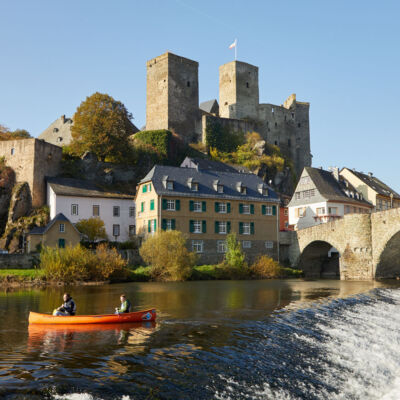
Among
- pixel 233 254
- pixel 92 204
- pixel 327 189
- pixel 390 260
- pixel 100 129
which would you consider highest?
pixel 100 129

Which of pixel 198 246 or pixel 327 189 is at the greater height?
pixel 327 189

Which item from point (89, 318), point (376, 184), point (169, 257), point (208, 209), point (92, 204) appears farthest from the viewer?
point (376, 184)

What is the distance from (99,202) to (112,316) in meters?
34.4

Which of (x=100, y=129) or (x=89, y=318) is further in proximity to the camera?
(x=100, y=129)

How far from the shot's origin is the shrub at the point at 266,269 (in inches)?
1791

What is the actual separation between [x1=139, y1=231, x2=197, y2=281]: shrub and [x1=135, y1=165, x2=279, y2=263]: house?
436cm

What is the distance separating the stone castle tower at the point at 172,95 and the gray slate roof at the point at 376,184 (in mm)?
26745

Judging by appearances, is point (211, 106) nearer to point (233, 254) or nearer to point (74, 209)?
point (74, 209)

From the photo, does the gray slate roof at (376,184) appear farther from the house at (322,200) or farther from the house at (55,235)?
the house at (55,235)

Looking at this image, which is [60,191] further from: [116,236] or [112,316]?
[112,316]

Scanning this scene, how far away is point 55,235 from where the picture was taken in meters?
44.6

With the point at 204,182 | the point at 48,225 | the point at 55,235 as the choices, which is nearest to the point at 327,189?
the point at 204,182

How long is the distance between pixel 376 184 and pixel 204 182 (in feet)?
102

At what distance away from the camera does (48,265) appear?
122 feet
